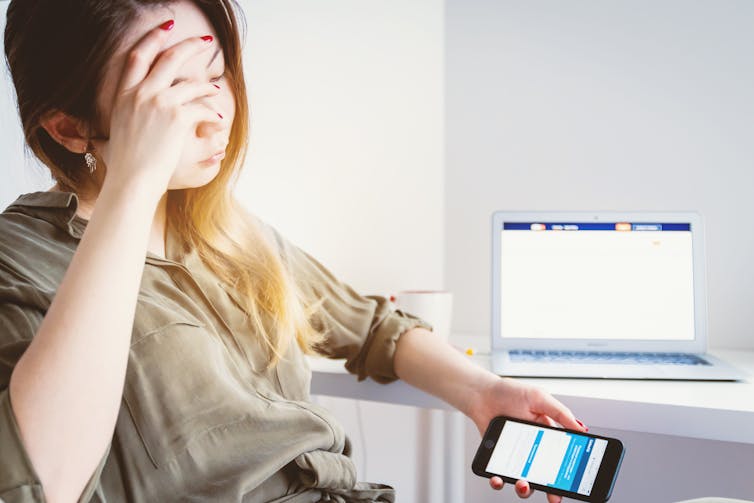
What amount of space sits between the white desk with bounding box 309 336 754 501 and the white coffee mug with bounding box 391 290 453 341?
21cm

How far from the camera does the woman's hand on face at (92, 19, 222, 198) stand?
21.6 inches

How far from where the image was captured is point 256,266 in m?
0.85

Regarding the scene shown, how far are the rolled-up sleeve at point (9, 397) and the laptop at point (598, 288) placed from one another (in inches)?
30.6

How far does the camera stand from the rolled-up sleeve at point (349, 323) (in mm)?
955

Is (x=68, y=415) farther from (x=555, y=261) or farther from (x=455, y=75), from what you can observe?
(x=455, y=75)

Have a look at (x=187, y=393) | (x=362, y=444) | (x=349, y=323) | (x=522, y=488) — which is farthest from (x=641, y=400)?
(x=362, y=444)

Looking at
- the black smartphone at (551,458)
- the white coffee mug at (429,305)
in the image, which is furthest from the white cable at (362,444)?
the black smartphone at (551,458)

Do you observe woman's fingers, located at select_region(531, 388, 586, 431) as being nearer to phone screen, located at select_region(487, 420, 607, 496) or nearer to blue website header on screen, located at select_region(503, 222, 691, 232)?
phone screen, located at select_region(487, 420, 607, 496)

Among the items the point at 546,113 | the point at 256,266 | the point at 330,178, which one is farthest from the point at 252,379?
the point at 546,113

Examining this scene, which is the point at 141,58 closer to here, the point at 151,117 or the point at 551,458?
the point at 151,117

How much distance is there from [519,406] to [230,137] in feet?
1.63

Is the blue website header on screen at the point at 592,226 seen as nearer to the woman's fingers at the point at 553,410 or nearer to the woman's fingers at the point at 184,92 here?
the woman's fingers at the point at 553,410

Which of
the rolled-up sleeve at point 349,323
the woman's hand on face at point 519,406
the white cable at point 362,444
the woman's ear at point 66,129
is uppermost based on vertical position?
the woman's ear at point 66,129

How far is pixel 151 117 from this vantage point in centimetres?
57
